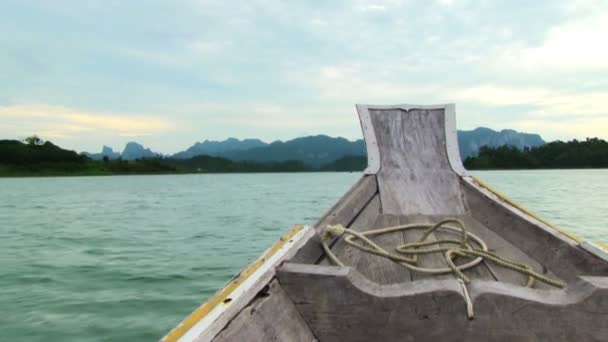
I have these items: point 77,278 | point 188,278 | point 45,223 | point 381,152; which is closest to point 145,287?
point 188,278

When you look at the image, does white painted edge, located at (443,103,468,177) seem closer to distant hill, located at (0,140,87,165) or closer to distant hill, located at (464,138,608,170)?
distant hill, located at (464,138,608,170)

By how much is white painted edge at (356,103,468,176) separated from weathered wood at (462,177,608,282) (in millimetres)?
642

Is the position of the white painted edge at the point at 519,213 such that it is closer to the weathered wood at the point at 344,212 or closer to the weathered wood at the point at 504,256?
the weathered wood at the point at 504,256

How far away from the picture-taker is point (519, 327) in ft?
4.99

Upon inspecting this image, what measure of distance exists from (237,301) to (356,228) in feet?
6.14

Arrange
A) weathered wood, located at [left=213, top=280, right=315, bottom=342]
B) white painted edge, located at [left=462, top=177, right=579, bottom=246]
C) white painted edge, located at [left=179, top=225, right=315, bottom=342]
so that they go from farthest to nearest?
white painted edge, located at [left=462, top=177, right=579, bottom=246]
weathered wood, located at [left=213, top=280, right=315, bottom=342]
white painted edge, located at [left=179, top=225, right=315, bottom=342]

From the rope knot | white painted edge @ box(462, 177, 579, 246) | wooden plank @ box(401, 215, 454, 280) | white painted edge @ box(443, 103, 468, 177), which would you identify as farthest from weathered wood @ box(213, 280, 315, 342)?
white painted edge @ box(443, 103, 468, 177)

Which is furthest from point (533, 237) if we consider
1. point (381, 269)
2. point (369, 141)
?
point (369, 141)

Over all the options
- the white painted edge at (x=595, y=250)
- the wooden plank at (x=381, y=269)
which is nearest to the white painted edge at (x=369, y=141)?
the wooden plank at (x=381, y=269)

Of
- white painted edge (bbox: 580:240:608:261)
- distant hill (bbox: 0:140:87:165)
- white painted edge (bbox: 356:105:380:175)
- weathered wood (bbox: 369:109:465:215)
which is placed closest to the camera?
white painted edge (bbox: 580:240:608:261)

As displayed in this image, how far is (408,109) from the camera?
5.14m

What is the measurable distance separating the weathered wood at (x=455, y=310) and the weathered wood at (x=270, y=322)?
0.12 m

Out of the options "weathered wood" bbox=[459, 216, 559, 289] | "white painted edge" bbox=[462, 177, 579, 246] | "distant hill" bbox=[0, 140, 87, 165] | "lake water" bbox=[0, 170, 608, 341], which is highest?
"distant hill" bbox=[0, 140, 87, 165]

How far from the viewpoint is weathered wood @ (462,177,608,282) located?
2.33 metres
